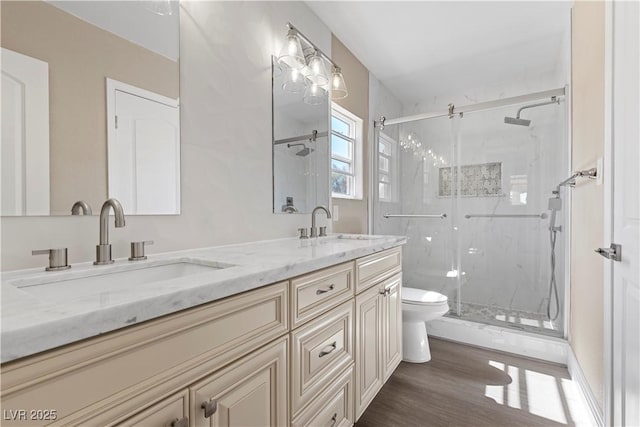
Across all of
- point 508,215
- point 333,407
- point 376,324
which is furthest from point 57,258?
point 508,215

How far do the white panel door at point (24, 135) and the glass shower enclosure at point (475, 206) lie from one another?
246 centimetres

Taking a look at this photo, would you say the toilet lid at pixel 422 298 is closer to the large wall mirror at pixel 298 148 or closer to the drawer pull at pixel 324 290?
the large wall mirror at pixel 298 148

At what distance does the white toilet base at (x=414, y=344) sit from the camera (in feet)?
7.05

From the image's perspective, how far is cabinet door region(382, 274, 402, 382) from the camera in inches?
66.1

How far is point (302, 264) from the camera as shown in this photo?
0.99m

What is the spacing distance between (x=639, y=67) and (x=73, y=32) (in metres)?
1.77

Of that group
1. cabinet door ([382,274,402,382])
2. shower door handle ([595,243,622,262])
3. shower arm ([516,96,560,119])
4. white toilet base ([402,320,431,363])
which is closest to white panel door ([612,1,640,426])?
shower door handle ([595,243,622,262])

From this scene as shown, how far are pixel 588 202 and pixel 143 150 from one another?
2150mm

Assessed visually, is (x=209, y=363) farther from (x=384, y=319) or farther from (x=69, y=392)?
(x=384, y=319)

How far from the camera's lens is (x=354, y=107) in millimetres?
2645

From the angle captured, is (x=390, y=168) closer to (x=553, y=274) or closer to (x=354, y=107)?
(x=354, y=107)

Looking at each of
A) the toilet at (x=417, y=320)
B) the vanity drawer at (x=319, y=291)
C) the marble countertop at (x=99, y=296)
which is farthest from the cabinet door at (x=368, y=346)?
the toilet at (x=417, y=320)

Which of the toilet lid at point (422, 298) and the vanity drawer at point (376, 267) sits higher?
the vanity drawer at point (376, 267)

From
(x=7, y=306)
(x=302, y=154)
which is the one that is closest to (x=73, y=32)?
(x=7, y=306)
